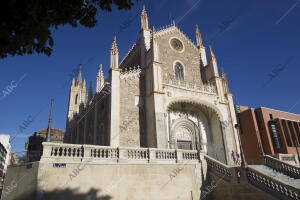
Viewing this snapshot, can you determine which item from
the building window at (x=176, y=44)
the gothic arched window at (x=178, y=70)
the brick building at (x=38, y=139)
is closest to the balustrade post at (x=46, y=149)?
the brick building at (x=38, y=139)

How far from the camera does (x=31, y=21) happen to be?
394cm

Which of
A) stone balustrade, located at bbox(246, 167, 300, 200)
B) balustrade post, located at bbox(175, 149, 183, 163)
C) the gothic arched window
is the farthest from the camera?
the gothic arched window

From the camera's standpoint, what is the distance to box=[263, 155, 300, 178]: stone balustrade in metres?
14.0

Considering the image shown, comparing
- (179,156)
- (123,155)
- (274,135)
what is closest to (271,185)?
(179,156)

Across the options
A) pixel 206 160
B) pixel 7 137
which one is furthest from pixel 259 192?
pixel 7 137

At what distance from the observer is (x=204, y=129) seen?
844 inches

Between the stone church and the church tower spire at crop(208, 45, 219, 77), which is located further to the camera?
the church tower spire at crop(208, 45, 219, 77)

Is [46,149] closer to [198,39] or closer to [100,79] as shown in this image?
[100,79]

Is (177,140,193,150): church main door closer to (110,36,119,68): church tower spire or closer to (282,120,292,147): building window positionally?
(110,36,119,68): church tower spire

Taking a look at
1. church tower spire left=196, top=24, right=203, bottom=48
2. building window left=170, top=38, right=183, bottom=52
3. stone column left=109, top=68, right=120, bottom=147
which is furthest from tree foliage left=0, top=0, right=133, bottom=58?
church tower spire left=196, top=24, right=203, bottom=48

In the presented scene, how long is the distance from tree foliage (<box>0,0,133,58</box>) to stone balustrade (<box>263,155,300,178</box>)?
1584cm

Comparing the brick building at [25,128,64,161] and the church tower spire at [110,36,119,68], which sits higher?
the church tower spire at [110,36,119,68]

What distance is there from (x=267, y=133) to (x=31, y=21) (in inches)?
1148

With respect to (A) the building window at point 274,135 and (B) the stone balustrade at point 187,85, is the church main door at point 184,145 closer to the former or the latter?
(B) the stone balustrade at point 187,85
